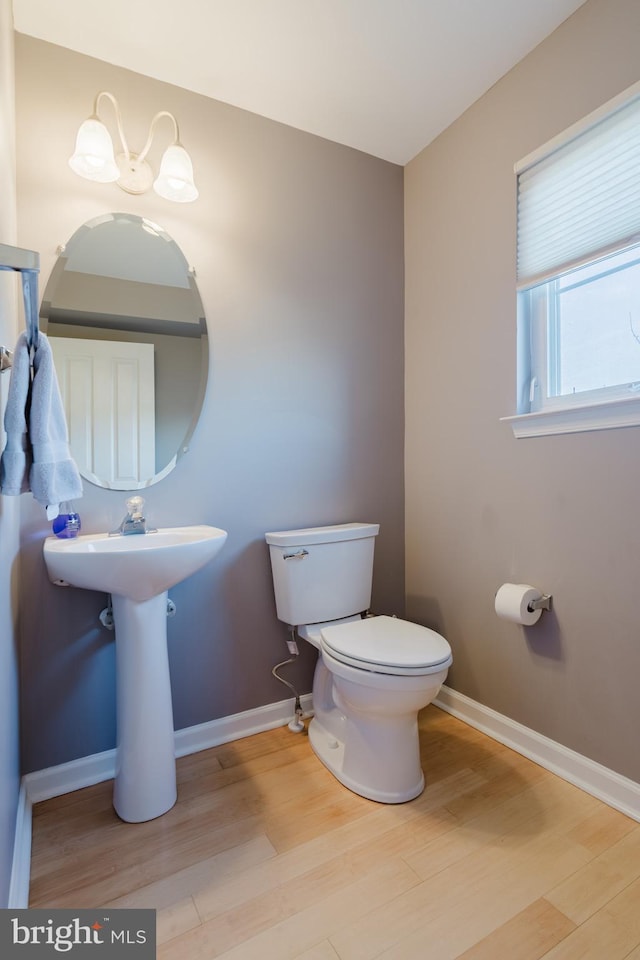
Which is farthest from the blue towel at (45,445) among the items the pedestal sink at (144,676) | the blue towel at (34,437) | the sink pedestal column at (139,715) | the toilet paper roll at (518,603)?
the toilet paper roll at (518,603)

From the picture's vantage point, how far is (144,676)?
139cm

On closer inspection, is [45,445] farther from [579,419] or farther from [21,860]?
[579,419]

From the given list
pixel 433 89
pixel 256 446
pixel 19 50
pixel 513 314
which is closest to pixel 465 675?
pixel 256 446

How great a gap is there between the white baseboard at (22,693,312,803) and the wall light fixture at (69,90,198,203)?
1.89 meters

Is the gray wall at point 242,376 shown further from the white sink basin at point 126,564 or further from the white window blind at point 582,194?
the white window blind at point 582,194

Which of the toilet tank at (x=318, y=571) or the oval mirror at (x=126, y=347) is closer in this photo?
the oval mirror at (x=126, y=347)

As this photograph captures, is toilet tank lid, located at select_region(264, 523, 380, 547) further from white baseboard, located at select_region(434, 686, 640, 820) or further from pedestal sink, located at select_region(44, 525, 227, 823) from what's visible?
white baseboard, located at select_region(434, 686, 640, 820)

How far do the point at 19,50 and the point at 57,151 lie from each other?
31cm

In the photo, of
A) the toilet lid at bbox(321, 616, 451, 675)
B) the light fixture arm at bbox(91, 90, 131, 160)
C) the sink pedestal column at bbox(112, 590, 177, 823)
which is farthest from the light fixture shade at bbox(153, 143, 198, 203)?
the toilet lid at bbox(321, 616, 451, 675)

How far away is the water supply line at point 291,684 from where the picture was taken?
1846 millimetres

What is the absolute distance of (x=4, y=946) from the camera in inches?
34.3

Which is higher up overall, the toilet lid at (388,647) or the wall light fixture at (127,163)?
the wall light fixture at (127,163)

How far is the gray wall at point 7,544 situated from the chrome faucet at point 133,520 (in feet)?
0.95

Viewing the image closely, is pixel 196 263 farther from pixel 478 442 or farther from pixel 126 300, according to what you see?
pixel 478 442
